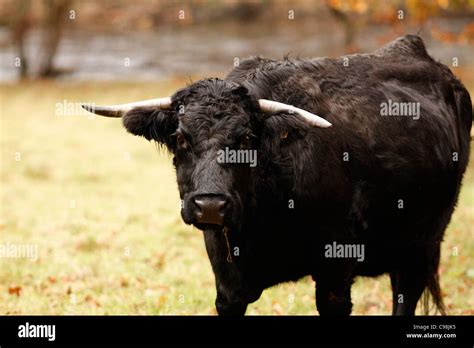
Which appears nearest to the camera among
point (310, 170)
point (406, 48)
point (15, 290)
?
point (310, 170)

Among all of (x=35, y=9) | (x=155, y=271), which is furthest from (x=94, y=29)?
(x=155, y=271)

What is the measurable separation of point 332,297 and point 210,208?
57.0 inches

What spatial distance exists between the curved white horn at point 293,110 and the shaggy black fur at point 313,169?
0.04m

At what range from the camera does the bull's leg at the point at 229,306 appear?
18.6 feet

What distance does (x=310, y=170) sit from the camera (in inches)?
223

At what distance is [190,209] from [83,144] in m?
13.5

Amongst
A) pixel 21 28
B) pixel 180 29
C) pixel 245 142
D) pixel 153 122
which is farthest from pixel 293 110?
pixel 180 29

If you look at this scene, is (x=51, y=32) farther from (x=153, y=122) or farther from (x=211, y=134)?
(x=211, y=134)

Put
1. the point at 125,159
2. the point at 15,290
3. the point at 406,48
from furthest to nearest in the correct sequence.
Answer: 1. the point at 125,159
2. the point at 15,290
3. the point at 406,48

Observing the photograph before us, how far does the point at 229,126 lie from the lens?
5289 millimetres

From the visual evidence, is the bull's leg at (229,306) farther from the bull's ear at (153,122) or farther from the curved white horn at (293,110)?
the curved white horn at (293,110)

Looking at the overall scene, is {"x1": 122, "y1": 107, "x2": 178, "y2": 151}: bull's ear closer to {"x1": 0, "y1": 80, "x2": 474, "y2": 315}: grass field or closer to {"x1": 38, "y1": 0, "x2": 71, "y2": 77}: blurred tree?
{"x1": 0, "y1": 80, "x2": 474, "y2": 315}: grass field

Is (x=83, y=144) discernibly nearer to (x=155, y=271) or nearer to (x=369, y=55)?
(x=155, y=271)

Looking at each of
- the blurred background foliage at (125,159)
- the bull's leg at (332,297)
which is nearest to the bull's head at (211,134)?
the bull's leg at (332,297)
